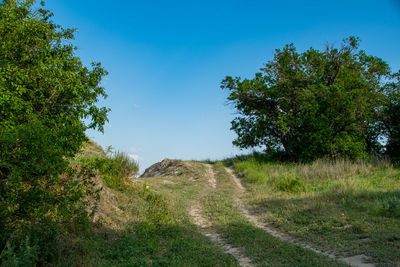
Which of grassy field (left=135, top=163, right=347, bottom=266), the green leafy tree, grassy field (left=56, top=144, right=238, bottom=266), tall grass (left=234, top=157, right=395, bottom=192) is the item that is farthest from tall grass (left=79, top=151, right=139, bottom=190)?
the green leafy tree

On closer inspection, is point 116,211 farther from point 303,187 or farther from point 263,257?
point 303,187

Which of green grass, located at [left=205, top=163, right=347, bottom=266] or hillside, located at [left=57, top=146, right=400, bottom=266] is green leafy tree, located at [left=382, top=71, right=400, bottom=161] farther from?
green grass, located at [left=205, top=163, right=347, bottom=266]

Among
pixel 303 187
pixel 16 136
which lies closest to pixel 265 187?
pixel 303 187

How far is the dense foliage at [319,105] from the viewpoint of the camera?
21141 mm

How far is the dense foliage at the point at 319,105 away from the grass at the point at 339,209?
192 inches

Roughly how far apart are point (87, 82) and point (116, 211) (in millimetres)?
4415

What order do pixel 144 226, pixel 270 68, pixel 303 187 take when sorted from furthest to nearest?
pixel 270 68
pixel 303 187
pixel 144 226

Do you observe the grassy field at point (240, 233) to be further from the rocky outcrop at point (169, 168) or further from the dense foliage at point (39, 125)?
the rocky outcrop at point (169, 168)

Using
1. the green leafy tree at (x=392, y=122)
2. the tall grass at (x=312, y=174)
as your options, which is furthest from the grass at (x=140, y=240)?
the green leafy tree at (x=392, y=122)

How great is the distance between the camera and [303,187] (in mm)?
Answer: 13852

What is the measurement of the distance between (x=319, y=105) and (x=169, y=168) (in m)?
13.9

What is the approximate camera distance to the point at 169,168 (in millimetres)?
24062

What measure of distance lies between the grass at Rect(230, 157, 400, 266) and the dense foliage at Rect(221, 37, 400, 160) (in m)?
4.87

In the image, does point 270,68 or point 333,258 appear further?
point 270,68
